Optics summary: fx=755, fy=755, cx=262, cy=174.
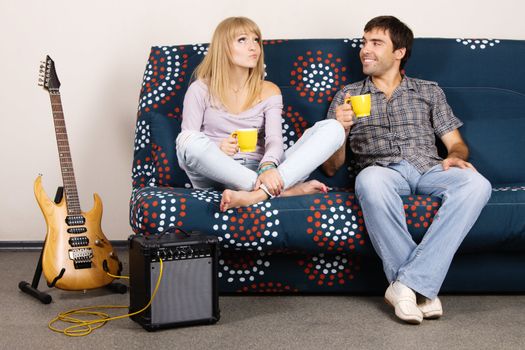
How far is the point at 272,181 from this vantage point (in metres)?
2.65

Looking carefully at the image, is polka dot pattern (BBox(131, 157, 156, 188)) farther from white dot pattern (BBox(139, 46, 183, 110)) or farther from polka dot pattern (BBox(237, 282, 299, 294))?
polka dot pattern (BBox(237, 282, 299, 294))

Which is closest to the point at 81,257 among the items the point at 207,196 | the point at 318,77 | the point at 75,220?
the point at 75,220

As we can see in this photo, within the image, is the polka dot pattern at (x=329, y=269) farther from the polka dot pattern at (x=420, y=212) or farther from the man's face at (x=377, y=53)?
the man's face at (x=377, y=53)

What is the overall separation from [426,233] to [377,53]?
90 cm

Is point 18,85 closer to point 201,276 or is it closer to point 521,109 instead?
point 201,276

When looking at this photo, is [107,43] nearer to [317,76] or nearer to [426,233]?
[317,76]

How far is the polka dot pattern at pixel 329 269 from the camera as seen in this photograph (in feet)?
9.10

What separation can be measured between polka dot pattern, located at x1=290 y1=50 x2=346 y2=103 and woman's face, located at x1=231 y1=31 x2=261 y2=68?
1.10 feet

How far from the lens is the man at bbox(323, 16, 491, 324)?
2.51m

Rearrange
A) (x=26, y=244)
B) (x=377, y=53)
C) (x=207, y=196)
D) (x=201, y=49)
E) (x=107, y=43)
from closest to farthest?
(x=207, y=196) → (x=377, y=53) → (x=201, y=49) → (x=107, y=43) → (x=26, y=244)

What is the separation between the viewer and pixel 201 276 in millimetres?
2367

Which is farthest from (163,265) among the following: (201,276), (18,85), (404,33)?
(18,85)

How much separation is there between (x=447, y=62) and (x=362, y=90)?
45 centimetres

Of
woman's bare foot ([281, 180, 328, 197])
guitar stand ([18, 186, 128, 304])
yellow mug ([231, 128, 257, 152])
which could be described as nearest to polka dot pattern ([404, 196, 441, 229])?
woman's bare foot ([281, 180, 328, 197])
